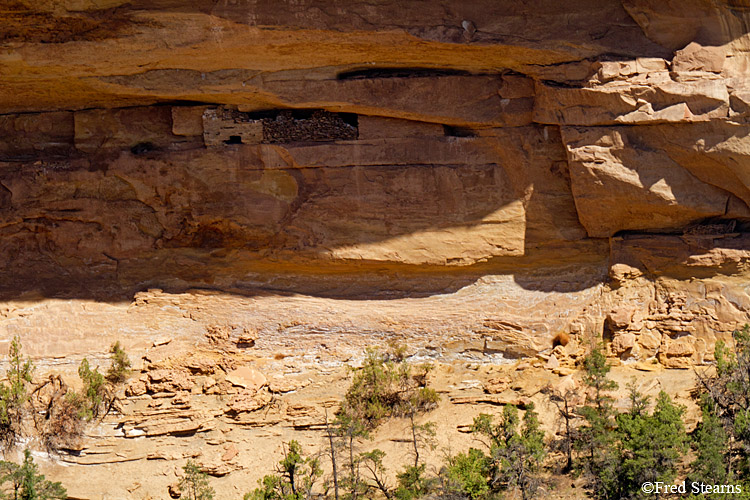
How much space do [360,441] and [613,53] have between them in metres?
5.65

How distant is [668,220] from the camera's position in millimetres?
11602

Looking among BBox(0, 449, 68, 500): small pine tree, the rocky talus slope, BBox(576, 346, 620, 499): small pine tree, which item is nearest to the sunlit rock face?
the rocky talus slope

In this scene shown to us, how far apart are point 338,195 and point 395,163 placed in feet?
2.90

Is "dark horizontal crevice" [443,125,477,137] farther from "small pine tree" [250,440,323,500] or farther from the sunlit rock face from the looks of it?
"small pine tree" [250,440,323,500]

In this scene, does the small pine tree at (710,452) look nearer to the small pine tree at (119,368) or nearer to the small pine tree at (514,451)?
the small pine tree at (514,451)

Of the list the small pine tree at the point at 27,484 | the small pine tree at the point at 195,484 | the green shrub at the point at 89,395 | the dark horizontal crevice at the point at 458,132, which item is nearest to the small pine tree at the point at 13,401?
the green shrub at the point at 89,395

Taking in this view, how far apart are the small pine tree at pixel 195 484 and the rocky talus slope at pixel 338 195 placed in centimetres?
26

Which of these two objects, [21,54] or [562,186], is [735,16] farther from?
[21,54]

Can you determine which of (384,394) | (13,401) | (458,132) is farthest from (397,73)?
(13,401)

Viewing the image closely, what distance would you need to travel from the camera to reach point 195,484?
32.4 ft

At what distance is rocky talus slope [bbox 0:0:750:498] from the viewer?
1084 centimetres

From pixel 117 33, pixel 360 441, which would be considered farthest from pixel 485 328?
pixel 117 33

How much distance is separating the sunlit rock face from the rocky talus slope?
0.10ft

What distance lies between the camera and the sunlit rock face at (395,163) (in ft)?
35.7
